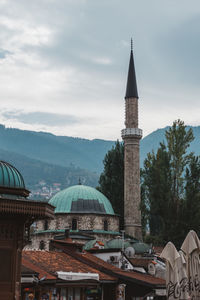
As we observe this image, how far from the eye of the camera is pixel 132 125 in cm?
4222

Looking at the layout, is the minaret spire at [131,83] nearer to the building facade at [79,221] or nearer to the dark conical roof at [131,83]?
the dark conical roof at [131,83]

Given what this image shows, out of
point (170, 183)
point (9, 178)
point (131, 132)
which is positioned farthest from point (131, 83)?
point (9, 178)

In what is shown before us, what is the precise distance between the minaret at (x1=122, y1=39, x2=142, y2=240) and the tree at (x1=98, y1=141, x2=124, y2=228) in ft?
9.23

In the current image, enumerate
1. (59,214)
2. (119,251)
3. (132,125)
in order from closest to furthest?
(119,251)
(59,214)
(132,125)

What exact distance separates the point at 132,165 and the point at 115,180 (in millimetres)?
5099

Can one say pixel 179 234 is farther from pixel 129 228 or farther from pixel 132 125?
pixel 132 125

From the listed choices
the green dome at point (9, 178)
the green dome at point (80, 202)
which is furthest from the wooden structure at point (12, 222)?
the green dome at point (80, 202)

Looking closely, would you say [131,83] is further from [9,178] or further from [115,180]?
[9,178]

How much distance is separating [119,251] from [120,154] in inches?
938

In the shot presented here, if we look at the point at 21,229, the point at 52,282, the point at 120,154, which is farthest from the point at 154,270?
the point at 120,154

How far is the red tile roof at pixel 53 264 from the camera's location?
17.3 metres

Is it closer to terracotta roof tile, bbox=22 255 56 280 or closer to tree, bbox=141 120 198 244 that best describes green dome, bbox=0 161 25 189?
terracotta roof tile, bbox=22 255 56 280

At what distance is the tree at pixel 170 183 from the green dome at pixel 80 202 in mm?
7407

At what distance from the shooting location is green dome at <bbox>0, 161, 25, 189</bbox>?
11828 millimetres
